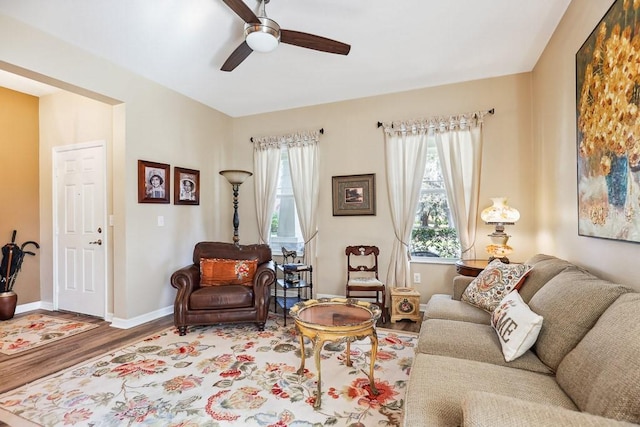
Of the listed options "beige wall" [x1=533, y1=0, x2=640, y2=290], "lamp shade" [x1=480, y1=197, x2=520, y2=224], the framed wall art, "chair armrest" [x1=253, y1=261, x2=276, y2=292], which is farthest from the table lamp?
"chair armrest" [x1=253, y1=261, x2=276, y2=292]

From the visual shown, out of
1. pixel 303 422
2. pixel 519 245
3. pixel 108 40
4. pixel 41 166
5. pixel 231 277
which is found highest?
pixel 108 40

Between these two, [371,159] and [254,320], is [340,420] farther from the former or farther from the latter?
[371,159]

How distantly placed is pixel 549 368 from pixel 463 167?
8.28 ft

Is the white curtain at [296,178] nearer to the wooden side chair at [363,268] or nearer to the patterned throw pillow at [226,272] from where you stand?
the wooden side chair at [363,268]

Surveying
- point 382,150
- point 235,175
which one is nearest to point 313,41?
point 382,150

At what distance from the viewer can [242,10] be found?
205 cm

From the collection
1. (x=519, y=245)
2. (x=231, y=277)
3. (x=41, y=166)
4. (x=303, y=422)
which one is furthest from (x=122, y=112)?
(x=519, y=245)

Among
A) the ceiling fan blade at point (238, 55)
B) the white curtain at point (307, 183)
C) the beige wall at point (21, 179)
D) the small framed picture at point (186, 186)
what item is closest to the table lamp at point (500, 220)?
the white curtain at point (307, 183)

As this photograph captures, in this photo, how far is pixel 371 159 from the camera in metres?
4.05

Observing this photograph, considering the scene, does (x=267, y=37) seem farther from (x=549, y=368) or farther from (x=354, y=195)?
(x=549, y=368)

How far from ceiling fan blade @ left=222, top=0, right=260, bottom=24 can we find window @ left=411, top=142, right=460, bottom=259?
8.16 ft

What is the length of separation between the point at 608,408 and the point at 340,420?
127cm

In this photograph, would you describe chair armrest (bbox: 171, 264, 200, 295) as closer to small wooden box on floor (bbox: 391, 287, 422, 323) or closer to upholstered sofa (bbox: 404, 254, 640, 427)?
small wooden box on floor (bbox: 391, 287, 422, 323)

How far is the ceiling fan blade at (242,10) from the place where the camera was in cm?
197
